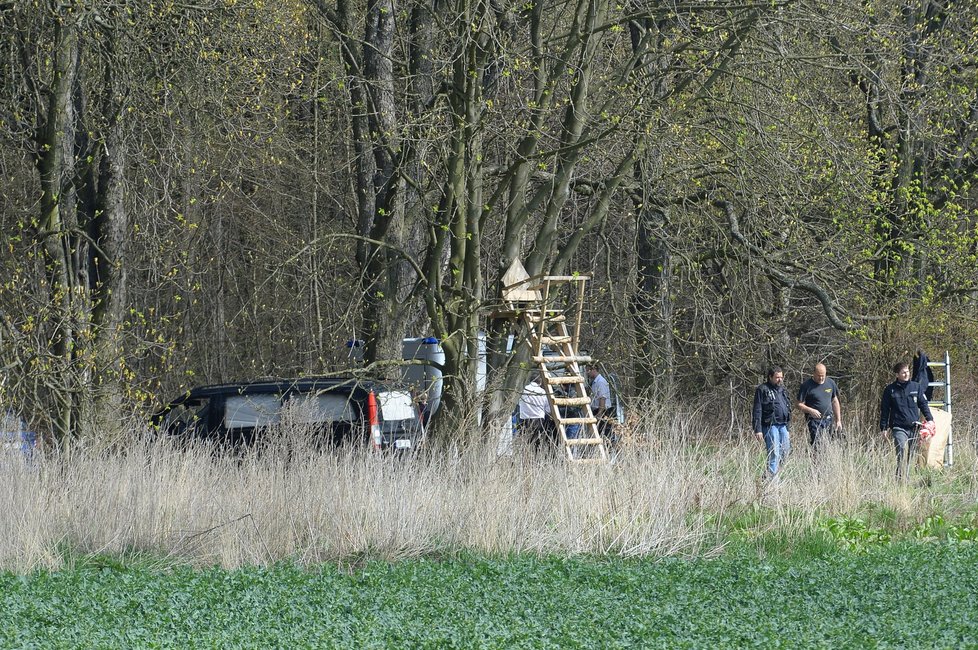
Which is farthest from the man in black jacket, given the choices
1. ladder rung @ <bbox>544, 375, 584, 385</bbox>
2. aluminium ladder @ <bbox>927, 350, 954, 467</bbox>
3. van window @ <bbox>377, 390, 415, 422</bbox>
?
van window @ <bbox>377, 390, 415, 422</bbox>

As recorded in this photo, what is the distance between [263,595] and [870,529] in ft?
18.9

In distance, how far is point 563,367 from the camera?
15016 millimetres

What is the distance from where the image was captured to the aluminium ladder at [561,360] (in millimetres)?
12336

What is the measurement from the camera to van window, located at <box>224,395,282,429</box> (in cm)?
1231

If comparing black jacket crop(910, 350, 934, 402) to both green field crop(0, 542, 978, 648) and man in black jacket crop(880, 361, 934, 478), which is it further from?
green field crop(0, 542, 978, 648)

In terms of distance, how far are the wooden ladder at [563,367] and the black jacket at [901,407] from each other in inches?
131

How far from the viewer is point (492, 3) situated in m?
12.8

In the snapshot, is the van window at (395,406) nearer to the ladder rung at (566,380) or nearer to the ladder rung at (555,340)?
the ladder rung at (555,340)

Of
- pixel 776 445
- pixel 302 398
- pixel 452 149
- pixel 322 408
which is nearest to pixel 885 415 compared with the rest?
pixel 776 445

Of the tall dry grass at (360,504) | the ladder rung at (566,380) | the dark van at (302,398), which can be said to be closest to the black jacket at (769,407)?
the ladder rung at (566,380)

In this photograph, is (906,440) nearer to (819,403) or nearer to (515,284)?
(819,403)

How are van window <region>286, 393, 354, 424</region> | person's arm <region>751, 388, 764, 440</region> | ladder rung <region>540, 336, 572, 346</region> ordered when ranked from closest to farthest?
1. van window <region>286, 393, 354, 424</region>
2. ladder rung <region>540, 336, 572, 346</region>
3. person's arm <region>751, 388, 764, 440</region>

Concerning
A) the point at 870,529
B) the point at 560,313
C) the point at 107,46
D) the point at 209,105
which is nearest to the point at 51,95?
the point at 107,46

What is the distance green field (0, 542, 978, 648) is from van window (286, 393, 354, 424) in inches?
98.7
